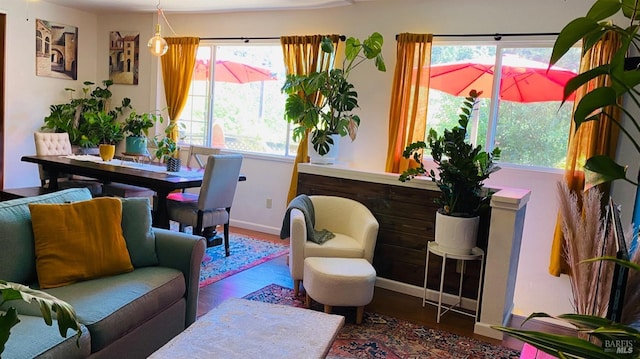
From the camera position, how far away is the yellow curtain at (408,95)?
4723mm

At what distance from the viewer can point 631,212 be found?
13.3 feet

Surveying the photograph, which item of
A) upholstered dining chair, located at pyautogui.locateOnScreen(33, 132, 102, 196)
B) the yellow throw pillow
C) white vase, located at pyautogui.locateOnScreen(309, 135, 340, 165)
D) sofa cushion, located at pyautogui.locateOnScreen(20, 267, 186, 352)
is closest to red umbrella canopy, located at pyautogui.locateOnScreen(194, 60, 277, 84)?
white vase, located at pyautogui.locateOnScreen(309, 135, 340, 165)

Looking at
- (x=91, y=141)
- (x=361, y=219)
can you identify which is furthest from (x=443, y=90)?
(x=91, y=141)

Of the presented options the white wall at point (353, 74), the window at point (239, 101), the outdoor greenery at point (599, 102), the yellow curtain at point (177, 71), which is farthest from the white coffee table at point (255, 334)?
the yellow curtain at point (177, 71)

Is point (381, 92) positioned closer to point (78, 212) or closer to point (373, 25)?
point (373, 25)

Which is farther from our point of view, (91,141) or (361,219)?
(91,141)

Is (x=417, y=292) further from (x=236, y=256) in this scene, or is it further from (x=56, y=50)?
(x=56, y=50)

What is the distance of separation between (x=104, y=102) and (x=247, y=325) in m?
5.84

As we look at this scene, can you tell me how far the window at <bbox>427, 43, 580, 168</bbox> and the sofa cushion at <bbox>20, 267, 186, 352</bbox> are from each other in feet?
10.8

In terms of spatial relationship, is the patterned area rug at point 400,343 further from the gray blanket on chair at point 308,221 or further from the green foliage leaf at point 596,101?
the green foliage leaf at point 596,101

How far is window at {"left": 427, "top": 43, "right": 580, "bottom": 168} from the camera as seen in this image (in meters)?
4.37

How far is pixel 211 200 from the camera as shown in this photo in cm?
419

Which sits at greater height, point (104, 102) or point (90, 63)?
point (90, 63)

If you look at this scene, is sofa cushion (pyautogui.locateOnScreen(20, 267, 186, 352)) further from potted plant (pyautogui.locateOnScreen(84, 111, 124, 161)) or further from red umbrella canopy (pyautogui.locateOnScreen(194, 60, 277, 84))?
potted plant (pyautogui.locateOnScreen(84, 111, 124, 161))
